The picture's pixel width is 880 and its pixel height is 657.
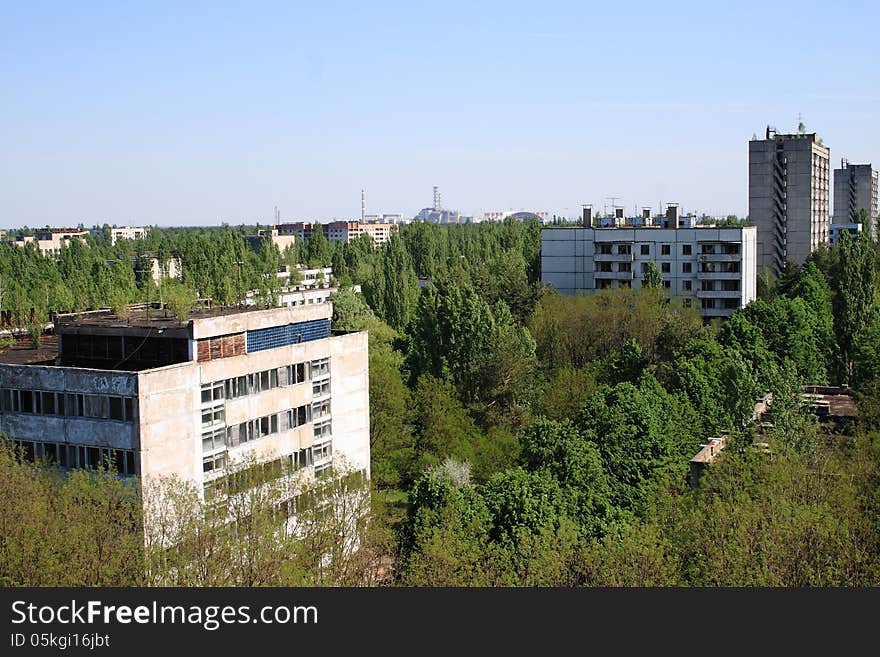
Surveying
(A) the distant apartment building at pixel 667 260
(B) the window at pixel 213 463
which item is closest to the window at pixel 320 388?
(B) the window at pixel 213 463

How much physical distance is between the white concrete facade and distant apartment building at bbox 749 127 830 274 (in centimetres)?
1827

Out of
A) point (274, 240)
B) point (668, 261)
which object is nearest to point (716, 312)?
point (668, 261)

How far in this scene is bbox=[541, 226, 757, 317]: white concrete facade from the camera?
63.0 m

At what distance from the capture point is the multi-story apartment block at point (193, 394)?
25500 mm

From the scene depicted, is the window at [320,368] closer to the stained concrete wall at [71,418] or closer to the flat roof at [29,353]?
the stained concrete wall at [71,418]

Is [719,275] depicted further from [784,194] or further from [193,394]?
[193,394]

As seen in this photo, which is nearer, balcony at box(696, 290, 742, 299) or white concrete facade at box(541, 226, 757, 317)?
white concrete facade at box(541, 226, 757, 317)

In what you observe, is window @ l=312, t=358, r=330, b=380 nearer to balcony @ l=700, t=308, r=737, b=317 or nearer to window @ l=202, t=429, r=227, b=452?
window @ l=202, t=429, r=227, b=452

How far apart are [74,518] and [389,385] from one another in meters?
22.6

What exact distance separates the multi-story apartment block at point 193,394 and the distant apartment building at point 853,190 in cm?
11358

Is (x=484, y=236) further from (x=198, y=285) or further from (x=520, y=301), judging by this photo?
(x=520, y=301)

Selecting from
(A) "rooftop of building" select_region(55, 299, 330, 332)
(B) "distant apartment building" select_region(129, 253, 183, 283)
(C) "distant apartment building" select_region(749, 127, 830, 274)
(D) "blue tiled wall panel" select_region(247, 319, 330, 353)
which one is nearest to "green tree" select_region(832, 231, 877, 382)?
(C) "distant apartment building" select_region(749, 127, 830, 274)

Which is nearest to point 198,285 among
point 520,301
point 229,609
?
point 520,301

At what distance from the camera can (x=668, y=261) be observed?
64062mm
